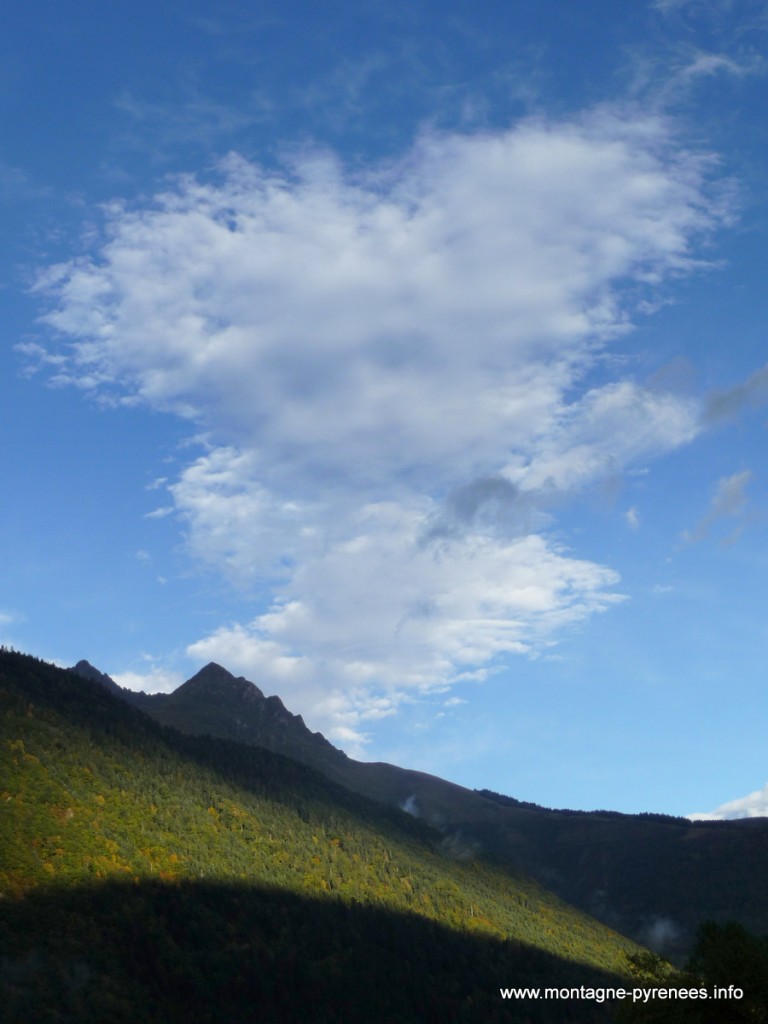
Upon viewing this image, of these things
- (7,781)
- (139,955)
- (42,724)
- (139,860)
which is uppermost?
(42,724)

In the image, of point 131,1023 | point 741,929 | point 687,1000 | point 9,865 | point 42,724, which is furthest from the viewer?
point 42,724

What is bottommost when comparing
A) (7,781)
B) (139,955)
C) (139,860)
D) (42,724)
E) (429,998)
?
(429,998)

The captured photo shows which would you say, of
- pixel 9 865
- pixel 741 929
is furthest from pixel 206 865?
pixel 741 929

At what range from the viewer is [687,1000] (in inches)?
2569

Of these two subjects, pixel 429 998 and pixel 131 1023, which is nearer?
pixel 131 1023

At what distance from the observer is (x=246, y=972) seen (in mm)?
152000

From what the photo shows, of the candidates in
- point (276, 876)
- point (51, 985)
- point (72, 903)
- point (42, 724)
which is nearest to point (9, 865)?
point (72, 903)

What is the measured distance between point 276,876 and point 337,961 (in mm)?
27408

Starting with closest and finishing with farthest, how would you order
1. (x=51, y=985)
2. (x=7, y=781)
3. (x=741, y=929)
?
(x=741, y=929)
(x=51, y=985)
(x=7, y=781)

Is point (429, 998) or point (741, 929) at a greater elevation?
point (741, 929)

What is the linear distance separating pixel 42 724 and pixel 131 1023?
84903mm

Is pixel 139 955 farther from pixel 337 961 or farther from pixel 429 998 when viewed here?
pixel 429 998

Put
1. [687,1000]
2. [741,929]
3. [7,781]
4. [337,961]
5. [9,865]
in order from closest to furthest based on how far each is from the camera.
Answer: [687,1000], [741,929], [9,865], [7,781], [337,961]

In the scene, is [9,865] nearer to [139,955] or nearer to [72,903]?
[72,903]
